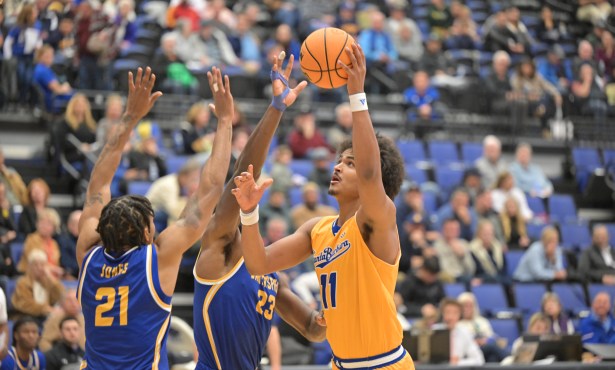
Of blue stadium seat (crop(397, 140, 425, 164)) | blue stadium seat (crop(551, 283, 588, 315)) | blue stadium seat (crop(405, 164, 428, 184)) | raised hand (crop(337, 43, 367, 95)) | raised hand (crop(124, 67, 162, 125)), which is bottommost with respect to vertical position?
blue stadium seat (crop(551, 283, 588, 315))

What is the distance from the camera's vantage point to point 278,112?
5.84 metres

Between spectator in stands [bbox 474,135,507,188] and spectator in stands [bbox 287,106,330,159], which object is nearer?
spectator in stands [bbox 287,106,330,159]

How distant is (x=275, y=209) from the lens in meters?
12.9

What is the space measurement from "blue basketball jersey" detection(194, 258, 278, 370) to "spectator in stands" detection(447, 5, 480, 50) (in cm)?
1434

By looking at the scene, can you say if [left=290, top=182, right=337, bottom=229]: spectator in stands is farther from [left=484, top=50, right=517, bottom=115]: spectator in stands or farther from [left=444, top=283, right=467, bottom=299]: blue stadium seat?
[left=484, top=50, right=517, bottom=115]: spectator in stands

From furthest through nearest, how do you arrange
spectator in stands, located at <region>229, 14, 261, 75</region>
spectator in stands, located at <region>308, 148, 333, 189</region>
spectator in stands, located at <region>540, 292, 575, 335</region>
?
spectator in stands, located at <region>229, 14, 261, 75</region>
spectator in stands, located at <region>308, 148, 333, 189</region>
spectator in stands, located at <region>540, 292, 575, 335</region>

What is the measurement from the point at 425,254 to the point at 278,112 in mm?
7141

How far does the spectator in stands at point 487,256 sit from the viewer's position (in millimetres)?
13688

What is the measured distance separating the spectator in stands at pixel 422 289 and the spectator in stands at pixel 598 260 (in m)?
2.85

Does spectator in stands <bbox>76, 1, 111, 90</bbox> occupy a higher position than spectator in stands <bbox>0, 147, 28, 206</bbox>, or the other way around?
spectator in stands <bbox>76, 1, 111, 90</bbox>

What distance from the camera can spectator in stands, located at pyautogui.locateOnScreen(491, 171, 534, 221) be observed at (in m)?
14.9

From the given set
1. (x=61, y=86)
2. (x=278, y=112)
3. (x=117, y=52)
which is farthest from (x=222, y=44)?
(x=278, y=112)

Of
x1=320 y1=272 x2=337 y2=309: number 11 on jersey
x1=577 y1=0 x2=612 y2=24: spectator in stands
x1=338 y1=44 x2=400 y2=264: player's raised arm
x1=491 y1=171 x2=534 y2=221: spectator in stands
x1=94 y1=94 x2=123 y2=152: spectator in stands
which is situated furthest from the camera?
x1=577 y1=0 x2=612 y2=24: spectator in stands

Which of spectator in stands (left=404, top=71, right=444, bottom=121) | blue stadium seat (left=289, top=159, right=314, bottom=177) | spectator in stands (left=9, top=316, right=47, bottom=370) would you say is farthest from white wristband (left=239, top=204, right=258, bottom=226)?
spectator in stands (left=404, top=71, right=444, bottom=121)
